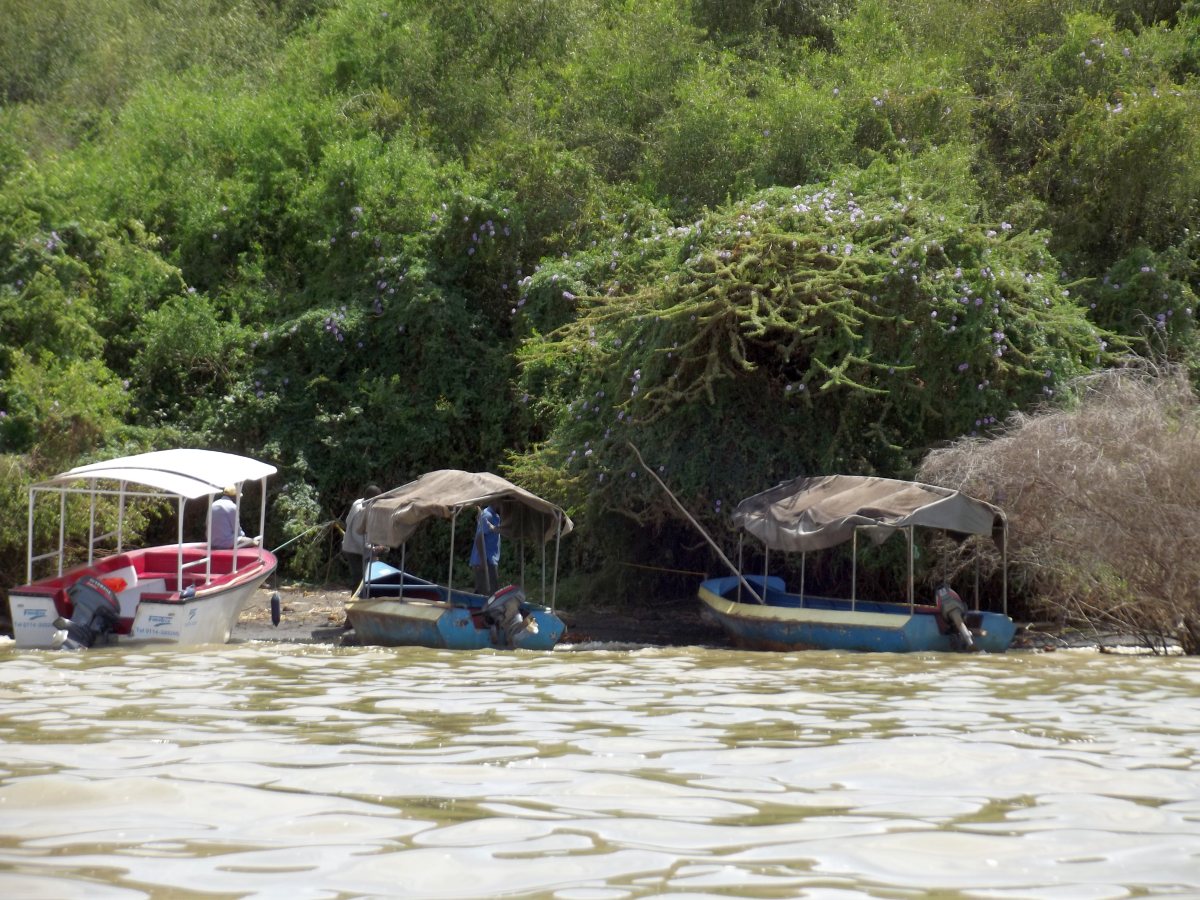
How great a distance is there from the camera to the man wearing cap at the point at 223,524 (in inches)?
704

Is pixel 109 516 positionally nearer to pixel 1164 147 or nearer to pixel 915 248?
pixel 915 248

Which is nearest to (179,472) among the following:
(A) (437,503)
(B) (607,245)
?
(A) (437,503)

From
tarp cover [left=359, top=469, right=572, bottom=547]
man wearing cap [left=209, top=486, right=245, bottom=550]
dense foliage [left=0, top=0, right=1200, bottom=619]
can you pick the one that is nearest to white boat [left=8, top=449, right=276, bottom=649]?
man wearing cap [left=209, top=486, right=245, bottom=550]

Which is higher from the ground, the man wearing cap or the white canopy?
the white canopy

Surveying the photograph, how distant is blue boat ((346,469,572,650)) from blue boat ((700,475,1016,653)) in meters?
2.48

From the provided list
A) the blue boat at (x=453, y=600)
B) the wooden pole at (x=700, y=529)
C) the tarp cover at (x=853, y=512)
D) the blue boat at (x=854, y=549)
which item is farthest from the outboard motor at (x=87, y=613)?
the tarp cover at (x=853, y=512)

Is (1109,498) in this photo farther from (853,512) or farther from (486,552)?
(486,552)

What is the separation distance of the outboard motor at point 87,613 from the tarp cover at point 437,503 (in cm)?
316

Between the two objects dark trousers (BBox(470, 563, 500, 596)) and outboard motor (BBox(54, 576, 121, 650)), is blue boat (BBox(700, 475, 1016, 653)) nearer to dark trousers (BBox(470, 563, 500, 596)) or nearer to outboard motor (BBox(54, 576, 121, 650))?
dark trousers (BBox(470, 563, 500, 596))

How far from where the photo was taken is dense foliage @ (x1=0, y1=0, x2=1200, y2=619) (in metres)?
18.7

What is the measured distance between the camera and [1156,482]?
14453 mm

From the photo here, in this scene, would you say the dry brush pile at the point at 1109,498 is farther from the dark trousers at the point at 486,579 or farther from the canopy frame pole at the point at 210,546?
the canopy frame pole at the point at 210,546

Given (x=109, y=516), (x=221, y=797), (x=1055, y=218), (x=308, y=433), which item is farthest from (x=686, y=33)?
(x=221, y=797)

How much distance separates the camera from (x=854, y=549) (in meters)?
16.1
